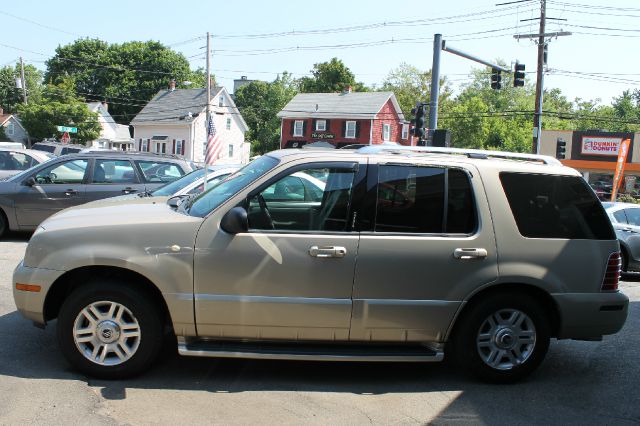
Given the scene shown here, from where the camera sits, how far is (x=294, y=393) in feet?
15.0

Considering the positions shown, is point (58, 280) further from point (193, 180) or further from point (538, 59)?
point (538, 59)

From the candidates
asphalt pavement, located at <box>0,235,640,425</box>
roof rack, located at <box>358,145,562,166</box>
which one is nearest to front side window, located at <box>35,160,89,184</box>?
asphalt pavement, located at <box>0,235,640,425</box>

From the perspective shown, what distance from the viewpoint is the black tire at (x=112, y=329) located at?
448 cm

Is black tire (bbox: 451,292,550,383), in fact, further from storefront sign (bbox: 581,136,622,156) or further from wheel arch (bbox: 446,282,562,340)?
storefront sign (bbox: 581,136,622,156)

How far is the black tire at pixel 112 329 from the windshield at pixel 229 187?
0.79m

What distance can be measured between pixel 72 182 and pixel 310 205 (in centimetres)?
745

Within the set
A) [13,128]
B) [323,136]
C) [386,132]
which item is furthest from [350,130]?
[13,128]

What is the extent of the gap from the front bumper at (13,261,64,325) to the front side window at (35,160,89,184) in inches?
262

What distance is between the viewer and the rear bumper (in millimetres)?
4910

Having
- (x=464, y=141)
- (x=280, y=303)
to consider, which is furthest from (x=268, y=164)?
(x=464, y=141)

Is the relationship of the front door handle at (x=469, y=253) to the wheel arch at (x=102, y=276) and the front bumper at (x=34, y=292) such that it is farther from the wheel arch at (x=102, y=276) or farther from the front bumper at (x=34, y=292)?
the front bumper at (x=34, y=292)

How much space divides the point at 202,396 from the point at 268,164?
Result: 71.9 inches

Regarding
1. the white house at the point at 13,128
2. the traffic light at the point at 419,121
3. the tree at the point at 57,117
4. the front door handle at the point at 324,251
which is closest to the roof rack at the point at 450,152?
the front door handle at the point at 324,251

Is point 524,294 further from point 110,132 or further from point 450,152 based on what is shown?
point 110,132
